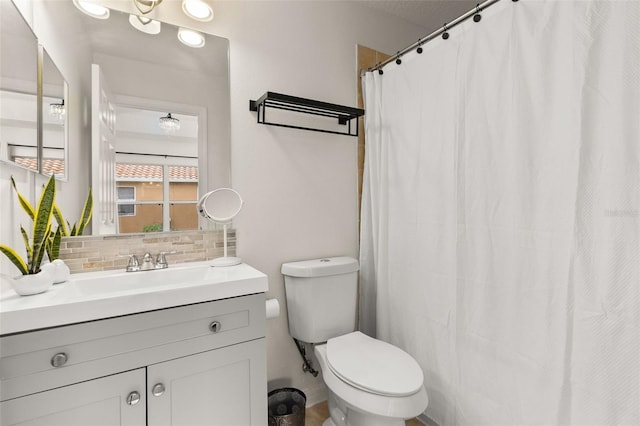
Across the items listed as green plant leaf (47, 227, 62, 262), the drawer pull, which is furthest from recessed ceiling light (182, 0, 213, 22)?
the drawer pull

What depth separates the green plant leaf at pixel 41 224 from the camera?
1.00 metres

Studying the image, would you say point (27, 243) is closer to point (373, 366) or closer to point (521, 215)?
point (373, 366)

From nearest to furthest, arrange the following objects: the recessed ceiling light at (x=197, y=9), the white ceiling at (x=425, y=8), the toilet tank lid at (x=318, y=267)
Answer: the recessed ceiling light at (x=197, y=9), the toilet tank lid at (x=318, y=267), the white ceiling at (x=425, y=8)

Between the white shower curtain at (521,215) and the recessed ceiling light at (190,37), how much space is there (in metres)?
1.02

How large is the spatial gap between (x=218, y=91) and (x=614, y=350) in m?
1.86

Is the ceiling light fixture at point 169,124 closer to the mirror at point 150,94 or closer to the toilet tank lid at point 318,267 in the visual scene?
the mirror at point 150,94

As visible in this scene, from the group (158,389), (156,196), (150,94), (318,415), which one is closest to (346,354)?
(318,415)

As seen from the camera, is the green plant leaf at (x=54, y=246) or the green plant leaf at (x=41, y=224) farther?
the green plant leaf at (x=54, y=246)

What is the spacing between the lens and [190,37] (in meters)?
1.50

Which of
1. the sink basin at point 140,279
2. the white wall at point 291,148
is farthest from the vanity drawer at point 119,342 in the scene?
the white wall at point 291,148

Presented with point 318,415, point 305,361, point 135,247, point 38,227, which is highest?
point 38,227

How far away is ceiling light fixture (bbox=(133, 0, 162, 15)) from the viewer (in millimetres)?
1364

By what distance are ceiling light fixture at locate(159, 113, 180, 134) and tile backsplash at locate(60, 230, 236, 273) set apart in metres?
0.49

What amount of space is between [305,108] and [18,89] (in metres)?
1.17
